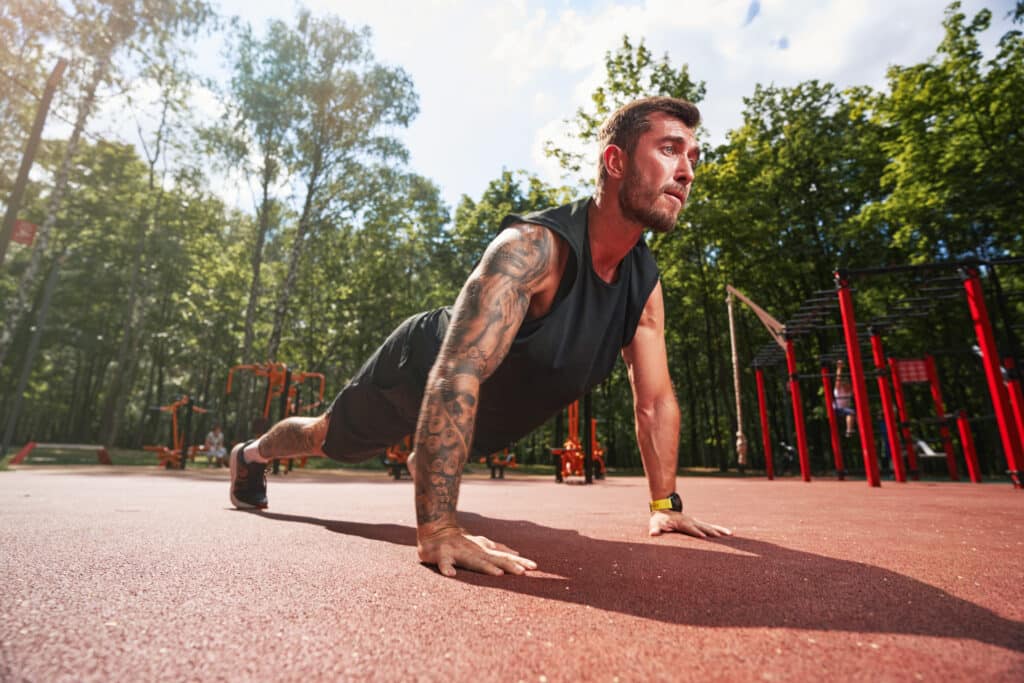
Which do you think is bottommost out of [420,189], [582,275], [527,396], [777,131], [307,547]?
[307,547]

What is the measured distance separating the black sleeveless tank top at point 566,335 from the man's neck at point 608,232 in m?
0.05

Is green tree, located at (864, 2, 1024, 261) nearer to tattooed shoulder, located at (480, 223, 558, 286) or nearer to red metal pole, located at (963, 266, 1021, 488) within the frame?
red metal pole, located at (963, 266, 1021, 488)

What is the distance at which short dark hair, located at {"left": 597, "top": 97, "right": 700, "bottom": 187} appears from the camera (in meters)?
1.95

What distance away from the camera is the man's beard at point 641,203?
189 centimetres

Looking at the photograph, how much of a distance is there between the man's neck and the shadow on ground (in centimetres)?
100

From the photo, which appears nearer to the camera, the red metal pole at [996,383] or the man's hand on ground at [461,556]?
the man's hand on ground at [461,556]

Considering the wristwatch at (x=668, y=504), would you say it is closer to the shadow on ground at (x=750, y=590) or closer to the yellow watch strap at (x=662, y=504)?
the yellow watch strap at (x=662, y=504)

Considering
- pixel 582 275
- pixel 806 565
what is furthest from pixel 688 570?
pixel 582 275

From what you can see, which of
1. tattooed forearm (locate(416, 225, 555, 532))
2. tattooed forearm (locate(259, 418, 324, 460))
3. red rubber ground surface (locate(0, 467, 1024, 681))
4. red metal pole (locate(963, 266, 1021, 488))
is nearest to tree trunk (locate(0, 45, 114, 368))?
tattooed forearm (locate(259, 418, 324, 460))

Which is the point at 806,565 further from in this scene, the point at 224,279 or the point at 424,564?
the point at 224,279

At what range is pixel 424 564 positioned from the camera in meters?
1.46

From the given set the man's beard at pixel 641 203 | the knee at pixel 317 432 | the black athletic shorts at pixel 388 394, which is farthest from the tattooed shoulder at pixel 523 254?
the knee at pixel 317 432

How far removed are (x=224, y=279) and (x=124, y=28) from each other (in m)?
11.2

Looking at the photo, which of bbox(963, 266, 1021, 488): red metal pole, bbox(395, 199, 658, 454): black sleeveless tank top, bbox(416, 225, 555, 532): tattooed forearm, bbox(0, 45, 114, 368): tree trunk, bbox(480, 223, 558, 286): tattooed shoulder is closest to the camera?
bbox(416, 225, 555, 532): tattooed forearm
